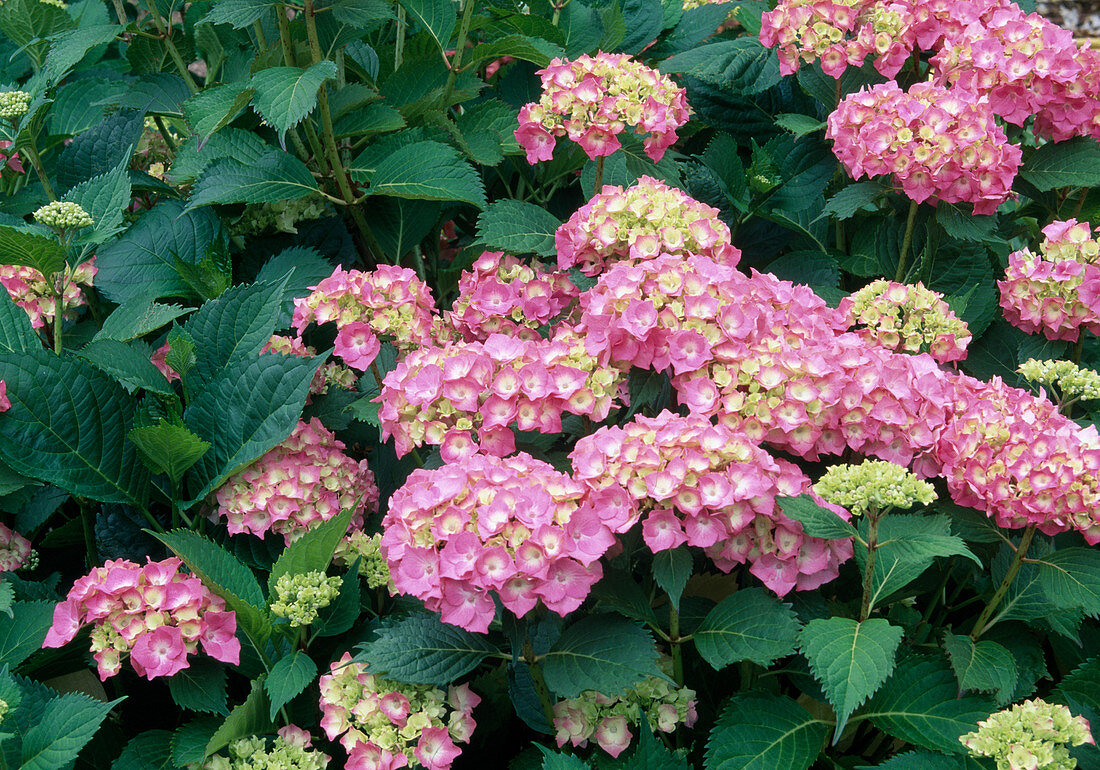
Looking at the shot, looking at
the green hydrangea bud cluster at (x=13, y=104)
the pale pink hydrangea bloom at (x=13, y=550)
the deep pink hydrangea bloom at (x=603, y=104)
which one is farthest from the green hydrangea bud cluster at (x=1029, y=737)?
the green hydrangea bud cluster at (x=13, y=104)

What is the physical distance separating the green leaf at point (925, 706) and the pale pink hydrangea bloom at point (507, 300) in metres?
0.90

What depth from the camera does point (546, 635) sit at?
4.84 feet

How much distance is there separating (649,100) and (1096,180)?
980mm

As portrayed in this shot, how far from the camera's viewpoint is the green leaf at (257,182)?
2080mm

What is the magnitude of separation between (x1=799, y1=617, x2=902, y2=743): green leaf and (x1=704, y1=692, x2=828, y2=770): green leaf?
181 mm

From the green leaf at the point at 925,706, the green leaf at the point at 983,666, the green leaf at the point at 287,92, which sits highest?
the green leaf at the point at 287,92

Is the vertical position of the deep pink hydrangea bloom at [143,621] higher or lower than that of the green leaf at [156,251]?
lower

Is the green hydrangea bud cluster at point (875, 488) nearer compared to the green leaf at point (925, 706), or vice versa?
the green hydrangea bud cluster at point (875, 488)

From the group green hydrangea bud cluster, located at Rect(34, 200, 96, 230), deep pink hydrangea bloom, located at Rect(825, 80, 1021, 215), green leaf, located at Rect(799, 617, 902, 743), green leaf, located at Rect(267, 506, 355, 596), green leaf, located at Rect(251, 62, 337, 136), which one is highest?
green leaf, located at Rect(251, 62, 337, 136)

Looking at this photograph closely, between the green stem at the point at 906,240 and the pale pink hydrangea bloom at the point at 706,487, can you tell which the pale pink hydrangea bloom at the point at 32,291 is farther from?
the green stem at the point at 906,240

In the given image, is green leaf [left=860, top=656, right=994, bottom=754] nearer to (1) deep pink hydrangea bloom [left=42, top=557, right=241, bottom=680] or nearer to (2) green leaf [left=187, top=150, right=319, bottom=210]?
(1) deep pink hydrangea bloom [left=42, top=557, right=241, bottom=680]

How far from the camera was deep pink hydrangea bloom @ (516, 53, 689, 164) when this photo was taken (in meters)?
1.97

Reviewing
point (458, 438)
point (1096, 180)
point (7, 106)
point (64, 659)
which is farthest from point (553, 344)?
point (7, 106)

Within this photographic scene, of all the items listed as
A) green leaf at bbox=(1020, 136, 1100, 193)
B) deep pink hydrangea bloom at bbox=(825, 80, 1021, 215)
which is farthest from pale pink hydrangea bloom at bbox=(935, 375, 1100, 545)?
green leaf at bbox=(1020, 136, 1100, 193)
